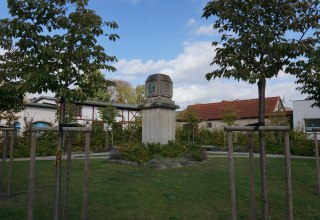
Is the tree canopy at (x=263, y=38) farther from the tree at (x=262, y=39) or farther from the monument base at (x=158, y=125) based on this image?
the monument base at (x=158, y=125)

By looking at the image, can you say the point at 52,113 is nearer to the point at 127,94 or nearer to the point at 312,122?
the point at 312,122

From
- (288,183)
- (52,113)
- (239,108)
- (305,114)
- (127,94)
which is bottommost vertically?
(288,183)

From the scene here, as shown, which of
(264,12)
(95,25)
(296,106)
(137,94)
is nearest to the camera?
(264,12)

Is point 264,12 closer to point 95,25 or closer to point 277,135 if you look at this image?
point 95,25

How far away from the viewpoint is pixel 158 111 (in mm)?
17562

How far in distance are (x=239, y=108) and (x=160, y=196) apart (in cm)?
3566

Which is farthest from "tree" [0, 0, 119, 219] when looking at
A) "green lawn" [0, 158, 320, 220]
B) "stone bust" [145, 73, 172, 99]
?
"stone bust" [145, 73, 172, 99]

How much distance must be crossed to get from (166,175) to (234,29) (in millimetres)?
7509

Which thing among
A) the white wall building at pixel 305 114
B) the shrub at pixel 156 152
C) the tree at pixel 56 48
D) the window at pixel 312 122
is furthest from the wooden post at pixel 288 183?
the window at pixel 312 122

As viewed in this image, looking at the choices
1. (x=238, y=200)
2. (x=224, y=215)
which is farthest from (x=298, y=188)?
(x=224, y=215)

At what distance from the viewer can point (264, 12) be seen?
18.4 ft

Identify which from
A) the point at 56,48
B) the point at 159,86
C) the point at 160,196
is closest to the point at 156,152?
the point at 159,86

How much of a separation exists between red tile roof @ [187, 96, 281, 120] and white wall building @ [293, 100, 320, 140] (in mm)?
3629

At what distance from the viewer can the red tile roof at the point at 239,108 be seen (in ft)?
132
